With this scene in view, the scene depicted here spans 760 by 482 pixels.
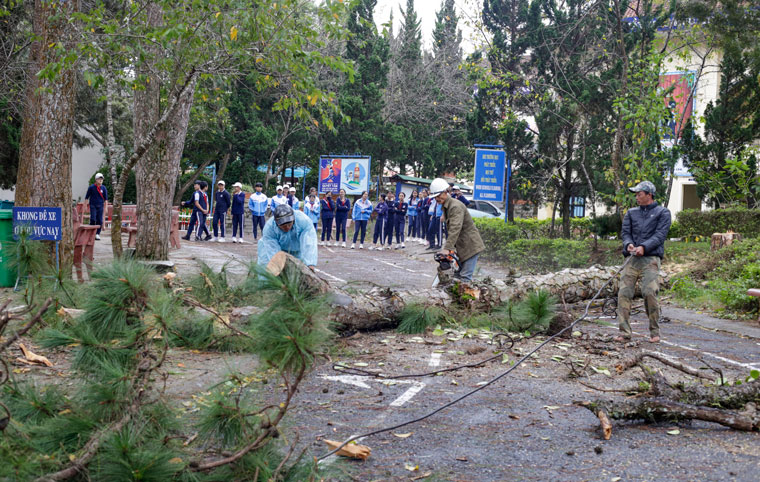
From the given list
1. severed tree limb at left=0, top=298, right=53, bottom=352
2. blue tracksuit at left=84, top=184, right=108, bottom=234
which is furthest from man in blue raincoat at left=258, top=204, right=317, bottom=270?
blue tracksuit at left=84, top=184, right=108, bottom=234

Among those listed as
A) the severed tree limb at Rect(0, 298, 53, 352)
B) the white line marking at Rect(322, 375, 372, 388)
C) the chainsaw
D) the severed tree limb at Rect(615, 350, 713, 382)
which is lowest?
the white line marking at Rect(322, 375, 372, 388)

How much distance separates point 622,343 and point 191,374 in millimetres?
4303

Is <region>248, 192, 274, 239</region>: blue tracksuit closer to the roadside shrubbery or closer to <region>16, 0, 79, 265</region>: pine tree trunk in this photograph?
<region>16, 0, 79, 265</region>: pine tree trunk

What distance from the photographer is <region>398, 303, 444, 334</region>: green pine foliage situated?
6.89 metres

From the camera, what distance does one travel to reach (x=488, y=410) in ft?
14.1

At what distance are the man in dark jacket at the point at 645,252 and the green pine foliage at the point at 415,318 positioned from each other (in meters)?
2.05

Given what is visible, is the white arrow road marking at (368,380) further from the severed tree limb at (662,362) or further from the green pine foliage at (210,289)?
the green pine foliage at (210,289)

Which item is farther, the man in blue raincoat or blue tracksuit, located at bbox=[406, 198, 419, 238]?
blue tracksuit, located at bbox=[406, 198, 419, 238]

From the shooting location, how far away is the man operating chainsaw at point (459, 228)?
8.32m

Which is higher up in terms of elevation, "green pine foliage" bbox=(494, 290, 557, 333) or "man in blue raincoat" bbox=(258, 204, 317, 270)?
"man in blue raincoat" bbox=(258, 204, 317, 270)

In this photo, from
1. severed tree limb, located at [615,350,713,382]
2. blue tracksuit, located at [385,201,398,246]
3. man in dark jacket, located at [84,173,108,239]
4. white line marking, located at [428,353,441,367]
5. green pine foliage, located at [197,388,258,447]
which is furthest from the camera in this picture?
blue tracksuit, located at [385,201,398,246]

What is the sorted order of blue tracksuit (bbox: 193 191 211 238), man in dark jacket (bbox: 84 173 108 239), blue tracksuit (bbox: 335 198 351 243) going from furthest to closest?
blue tracksuit (bbox: 335 198 351 243) < blue tracksuit (bbox: 193 191 211 238) < man in dark jacket (bbox: 84 173 108 239)

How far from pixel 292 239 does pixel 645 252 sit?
3892 mm

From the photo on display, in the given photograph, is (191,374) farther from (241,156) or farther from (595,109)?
(241,156)
